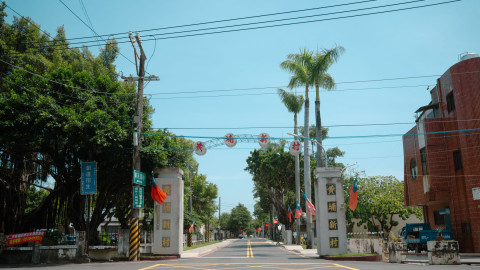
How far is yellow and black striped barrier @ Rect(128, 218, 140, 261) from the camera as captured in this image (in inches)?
791

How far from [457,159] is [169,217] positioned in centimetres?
1821

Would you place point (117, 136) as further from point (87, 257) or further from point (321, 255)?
point (321, 255)

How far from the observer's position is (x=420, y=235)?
2534 cm

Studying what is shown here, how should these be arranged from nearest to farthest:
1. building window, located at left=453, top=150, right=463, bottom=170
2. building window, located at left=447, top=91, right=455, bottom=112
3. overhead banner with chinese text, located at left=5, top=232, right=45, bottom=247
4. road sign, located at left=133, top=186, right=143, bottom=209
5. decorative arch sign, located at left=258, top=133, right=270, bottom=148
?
1. overhead banner with chinese text, located at left=5, top=232, right=45, bottom=247
2. road sign, located at left=133, top=186, right=143, bottom=209
3. decorative arch sign, located at left=258, top=133, right=270, bottom=148
4. building window, located at left=453, top=150, right=463, bottom=170
5. building window, located at left=447, top=91, right=455, bottom=112

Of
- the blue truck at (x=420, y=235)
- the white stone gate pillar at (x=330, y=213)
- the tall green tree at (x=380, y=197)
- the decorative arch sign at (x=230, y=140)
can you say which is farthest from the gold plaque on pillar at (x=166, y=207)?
the tall green tree at (x=380, y=197)

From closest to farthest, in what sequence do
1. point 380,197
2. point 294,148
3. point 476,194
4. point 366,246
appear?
point 366,246 → point 476,194 → point 294,148 → point 380,197

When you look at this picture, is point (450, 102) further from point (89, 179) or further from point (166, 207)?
point (89, 179)

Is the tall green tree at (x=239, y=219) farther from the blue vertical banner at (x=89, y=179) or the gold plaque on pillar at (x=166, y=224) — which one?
the blue vertical banner at (x=89, y=179)

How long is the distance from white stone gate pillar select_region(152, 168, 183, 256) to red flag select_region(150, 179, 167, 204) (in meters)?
1.09

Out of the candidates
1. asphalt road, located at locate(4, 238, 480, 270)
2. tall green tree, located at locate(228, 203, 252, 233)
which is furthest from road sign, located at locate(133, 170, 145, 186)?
tall green tree, located at locate(228, 203, 252, 233)

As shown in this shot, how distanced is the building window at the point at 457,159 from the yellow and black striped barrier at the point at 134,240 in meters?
19.5

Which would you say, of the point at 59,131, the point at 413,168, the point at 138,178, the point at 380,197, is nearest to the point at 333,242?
the point at 413,168

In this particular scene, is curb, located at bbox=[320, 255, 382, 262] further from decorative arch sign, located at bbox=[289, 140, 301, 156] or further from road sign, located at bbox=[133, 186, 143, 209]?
road sign, located at bbox=[133, 186, 143, 209]

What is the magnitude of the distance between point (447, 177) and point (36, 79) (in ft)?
82.9
